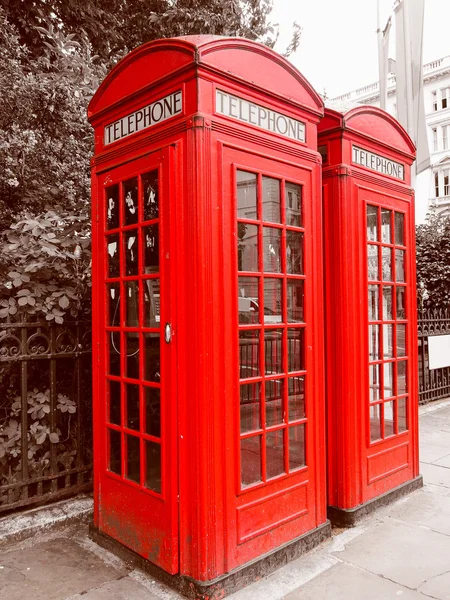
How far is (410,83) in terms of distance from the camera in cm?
891

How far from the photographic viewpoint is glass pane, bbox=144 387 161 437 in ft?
9.14

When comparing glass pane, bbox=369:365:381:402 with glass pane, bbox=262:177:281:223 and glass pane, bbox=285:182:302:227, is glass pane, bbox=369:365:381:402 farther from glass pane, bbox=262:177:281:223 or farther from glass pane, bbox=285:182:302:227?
glass pane, bbox=262:177:281:223

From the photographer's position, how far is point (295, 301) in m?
3.10

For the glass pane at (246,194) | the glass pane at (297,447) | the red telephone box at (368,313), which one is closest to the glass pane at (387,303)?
the red telephone box at (368,313)

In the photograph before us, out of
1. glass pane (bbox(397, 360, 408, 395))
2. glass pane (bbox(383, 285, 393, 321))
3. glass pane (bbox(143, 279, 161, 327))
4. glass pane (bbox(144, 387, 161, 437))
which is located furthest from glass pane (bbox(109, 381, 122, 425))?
glass pane (bbox(397, 360, 408, 395))

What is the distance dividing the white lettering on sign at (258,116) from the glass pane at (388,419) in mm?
2150

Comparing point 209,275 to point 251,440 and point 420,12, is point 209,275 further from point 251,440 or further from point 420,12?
point 420,12

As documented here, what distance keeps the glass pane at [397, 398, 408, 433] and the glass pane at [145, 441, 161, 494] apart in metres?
2.15

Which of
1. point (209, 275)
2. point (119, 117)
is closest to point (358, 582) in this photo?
point (209, 275)

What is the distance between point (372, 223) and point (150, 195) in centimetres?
182

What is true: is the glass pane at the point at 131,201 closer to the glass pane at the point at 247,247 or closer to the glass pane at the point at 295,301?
the glass pane at the point at 247,247

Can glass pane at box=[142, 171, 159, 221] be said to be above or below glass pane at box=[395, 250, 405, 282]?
above

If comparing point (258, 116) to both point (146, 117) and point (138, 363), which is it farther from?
point (138, 363)

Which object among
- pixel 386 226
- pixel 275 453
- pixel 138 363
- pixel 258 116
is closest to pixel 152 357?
pixel 138 363
